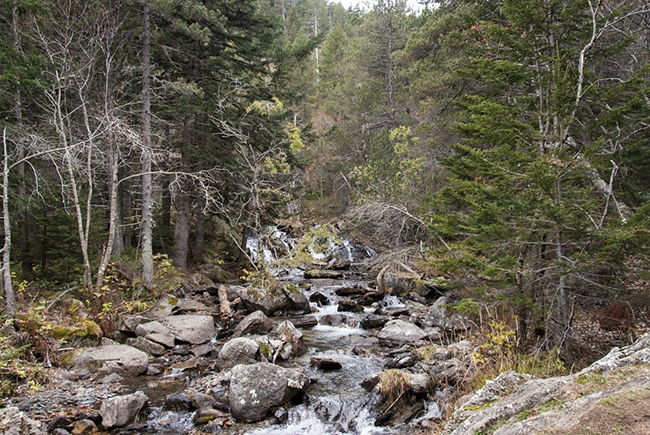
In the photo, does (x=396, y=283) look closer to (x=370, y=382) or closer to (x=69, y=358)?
(x=370, y=382)

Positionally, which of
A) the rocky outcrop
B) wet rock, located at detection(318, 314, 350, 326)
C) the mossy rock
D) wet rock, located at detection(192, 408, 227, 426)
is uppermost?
the rocky outcrop

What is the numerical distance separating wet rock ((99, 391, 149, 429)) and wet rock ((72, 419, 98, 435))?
6.0 inches

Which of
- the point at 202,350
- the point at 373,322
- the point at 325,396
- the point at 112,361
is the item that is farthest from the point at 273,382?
the point at 373,322

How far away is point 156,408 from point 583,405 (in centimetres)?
653

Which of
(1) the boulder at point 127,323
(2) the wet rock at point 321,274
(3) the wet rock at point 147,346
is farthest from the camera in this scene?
(2) the wet rock at point 321,274

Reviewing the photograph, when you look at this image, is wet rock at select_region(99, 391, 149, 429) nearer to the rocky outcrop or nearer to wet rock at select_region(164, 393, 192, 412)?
wet rock at select_region(164, 393, 192, 412)

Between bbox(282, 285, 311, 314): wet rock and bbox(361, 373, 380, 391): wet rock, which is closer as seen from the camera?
bbox(361, 373, 380, 391): wet rock

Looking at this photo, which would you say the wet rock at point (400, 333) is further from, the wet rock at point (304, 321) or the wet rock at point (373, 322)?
the wet rock at point (304, 321)

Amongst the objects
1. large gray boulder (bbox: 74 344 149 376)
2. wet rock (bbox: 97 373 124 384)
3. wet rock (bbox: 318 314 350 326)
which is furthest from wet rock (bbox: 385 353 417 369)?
wet rock (bbox: 97 373 124 384)

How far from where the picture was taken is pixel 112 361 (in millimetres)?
7918

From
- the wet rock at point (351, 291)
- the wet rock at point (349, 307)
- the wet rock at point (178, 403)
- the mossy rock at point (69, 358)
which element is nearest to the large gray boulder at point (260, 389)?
the wet rock at point (178, 403)

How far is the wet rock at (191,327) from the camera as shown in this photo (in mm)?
9750

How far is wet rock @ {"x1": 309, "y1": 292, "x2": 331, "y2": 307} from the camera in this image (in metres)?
14.1

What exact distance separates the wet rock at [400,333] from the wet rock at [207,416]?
15.7 ft
